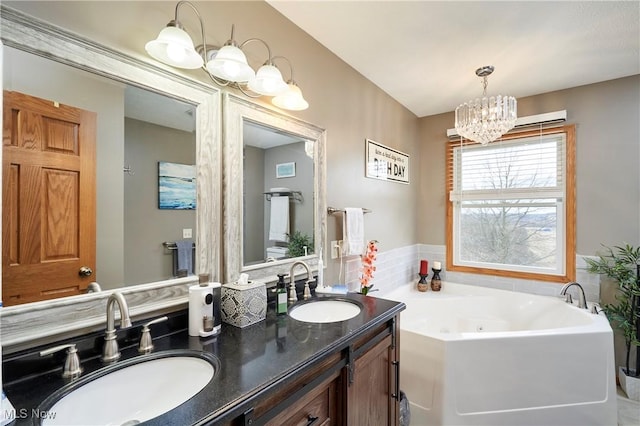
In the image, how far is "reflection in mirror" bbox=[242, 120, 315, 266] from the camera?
61.1 inches

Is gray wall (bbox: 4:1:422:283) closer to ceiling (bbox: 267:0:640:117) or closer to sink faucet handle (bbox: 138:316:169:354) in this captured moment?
ceiling (bbox: 267:0:640:117)

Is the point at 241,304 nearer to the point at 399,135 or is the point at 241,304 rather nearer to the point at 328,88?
the point at 328,88

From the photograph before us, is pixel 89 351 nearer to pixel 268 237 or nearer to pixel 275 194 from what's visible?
pixel 268 237

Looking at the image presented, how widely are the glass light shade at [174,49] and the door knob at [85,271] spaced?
820 millimetres

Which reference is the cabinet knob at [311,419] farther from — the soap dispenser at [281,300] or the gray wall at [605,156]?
the gray wall at [605,156]

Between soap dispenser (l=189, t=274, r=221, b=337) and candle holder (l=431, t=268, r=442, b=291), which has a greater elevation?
soap dispenser (l=189, t=274, r=221, b=337)

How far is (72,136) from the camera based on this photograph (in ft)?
3.18

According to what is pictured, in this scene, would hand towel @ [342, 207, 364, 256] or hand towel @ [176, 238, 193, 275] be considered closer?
hand towel @ [176, 238, 193, 275]

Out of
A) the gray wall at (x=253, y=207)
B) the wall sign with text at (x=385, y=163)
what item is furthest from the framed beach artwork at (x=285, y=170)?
the wall sign with text at (x=385, y=163)

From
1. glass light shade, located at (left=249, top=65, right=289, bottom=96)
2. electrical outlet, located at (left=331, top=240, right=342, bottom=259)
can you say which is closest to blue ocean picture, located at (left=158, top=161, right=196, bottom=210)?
glass light shade, located at (left=249, top=65, right=289, bottom=96)

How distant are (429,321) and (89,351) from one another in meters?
2.79

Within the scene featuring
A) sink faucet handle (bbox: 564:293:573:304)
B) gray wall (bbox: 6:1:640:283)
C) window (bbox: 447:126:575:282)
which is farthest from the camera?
window (bbox: 447:126:575:282)

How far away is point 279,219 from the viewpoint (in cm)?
173

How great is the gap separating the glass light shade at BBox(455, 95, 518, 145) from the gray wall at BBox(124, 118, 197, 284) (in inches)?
82.9
